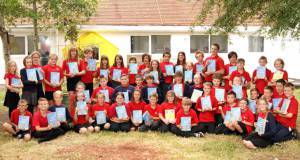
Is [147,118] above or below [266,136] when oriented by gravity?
above

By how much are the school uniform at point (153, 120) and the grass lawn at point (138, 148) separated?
295 millimetres

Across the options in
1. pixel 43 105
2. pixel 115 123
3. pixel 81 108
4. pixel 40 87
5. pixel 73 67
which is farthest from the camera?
pixel 73 67

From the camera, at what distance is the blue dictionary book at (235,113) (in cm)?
778

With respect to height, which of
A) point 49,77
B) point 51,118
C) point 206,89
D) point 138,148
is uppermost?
point 49,77

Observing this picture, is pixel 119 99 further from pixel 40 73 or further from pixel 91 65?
pixel 40 73

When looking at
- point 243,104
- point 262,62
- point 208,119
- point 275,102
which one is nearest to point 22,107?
point 208,119

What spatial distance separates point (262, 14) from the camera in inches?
324

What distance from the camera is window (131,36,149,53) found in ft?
63.6

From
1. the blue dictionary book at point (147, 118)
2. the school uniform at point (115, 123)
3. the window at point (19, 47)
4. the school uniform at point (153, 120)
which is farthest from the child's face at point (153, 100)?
the window at point (19, 47)

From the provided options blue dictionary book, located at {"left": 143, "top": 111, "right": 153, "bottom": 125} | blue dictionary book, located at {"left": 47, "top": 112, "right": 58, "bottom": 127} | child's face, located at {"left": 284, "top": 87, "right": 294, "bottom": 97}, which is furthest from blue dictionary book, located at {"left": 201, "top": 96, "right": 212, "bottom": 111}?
blue dictionary book, located at {"left": 47, "top": 112, "right": 58, "bottom": 127}

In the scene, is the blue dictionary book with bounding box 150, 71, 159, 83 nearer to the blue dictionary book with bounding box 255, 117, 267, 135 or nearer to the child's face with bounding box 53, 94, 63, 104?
the child's face with bounding box 53, 94, 63, 104

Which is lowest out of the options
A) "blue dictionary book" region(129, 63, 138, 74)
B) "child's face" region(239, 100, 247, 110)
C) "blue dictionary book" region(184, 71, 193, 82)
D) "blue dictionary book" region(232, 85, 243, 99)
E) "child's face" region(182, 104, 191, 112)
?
"child's face" region(182, 104, 191, 112)

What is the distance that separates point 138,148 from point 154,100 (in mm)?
1478

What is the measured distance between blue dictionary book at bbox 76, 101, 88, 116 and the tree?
3155 millimetres
